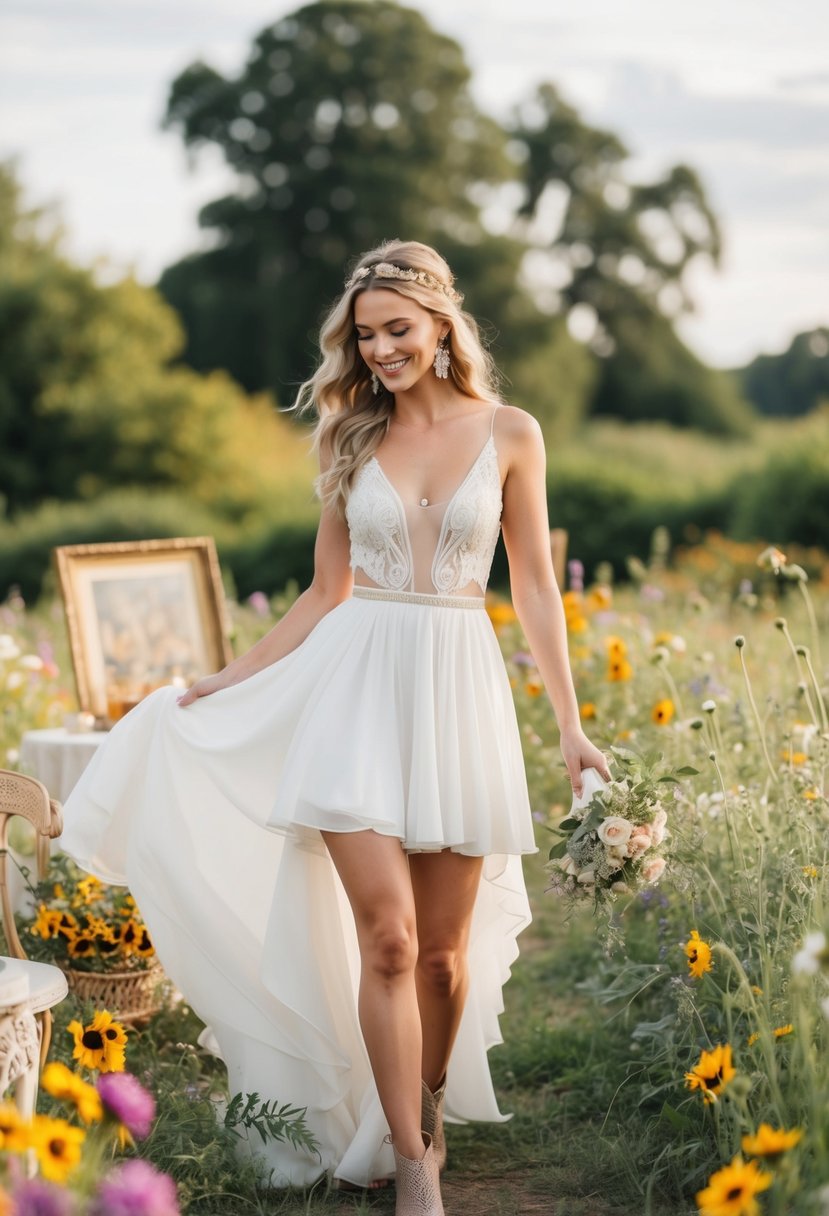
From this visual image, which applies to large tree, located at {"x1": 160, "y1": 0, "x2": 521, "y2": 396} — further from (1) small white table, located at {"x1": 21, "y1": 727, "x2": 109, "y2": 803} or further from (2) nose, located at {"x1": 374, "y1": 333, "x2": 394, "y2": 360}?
(2) nose, located at {"x1": 374, "y1": 333, "x2": 394, "y2": 360}

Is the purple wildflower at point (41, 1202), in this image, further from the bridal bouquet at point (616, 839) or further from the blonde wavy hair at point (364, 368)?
the blonde wavy hair at point (364, 368)

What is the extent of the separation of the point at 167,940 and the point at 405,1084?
0.89m

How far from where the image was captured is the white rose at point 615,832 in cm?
301

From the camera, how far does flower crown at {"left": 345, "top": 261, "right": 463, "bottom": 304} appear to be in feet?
11.1

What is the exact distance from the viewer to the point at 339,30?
31.0m

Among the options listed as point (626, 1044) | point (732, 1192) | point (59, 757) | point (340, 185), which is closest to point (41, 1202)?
point (732, 1192)

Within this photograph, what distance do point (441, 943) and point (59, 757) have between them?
2.11 metres

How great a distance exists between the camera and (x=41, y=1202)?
173 cm

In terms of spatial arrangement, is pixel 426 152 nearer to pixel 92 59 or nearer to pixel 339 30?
pixel 339 30

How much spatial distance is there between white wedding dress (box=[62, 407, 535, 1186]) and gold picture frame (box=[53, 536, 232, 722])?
61.6 inches

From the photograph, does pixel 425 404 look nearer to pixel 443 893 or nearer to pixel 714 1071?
pixel 443 893

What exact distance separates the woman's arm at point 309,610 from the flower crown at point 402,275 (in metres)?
0.63

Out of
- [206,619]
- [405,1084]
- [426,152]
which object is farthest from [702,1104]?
[426,152]

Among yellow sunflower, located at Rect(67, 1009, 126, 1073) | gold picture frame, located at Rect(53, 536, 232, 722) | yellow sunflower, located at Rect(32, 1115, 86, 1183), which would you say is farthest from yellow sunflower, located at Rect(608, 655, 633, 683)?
yellow sunflower, located at Rect(32, 1115, 86, 1183)
